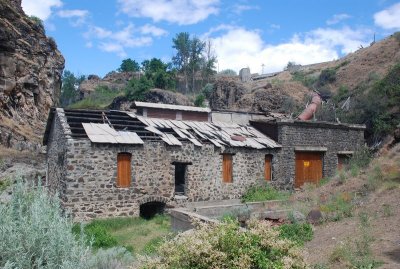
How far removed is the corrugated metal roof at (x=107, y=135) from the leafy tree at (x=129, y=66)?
56.4 m

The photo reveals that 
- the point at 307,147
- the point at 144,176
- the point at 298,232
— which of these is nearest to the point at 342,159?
the point at 307,147

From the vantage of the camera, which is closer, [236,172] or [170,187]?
[170,187]

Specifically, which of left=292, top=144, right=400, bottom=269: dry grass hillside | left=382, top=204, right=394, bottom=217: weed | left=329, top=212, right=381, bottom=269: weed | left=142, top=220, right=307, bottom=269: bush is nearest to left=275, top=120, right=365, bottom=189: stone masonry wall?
left=292, top=144, right=400, bottom=269: dry grass hillside

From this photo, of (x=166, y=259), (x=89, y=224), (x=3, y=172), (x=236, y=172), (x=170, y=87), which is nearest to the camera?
(x=166, y=259)

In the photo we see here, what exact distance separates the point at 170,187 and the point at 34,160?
470 inches

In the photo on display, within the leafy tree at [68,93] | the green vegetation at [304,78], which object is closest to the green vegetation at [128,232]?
the green vegetation at [304,78]

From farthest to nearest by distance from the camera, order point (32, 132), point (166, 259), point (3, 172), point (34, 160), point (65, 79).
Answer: point (65, 79)
point (32, 132)
point (34, 160)
point (3, 172)
point (166, 259)

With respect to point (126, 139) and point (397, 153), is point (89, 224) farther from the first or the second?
point (397, 153)

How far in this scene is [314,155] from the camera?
22875mm

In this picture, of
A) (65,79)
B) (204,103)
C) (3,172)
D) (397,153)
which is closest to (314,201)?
(397,153)

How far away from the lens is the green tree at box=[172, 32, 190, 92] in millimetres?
64062

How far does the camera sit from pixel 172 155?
17.7 m

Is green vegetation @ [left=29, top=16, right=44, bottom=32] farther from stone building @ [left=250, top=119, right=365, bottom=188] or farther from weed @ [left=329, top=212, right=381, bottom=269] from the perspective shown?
weed @ [left=329, top=212, right=381, bottom=269]

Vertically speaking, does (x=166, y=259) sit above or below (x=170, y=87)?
below
